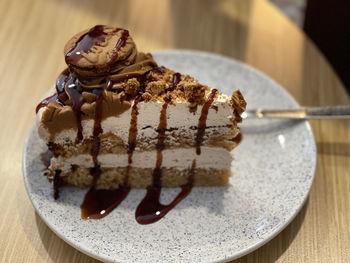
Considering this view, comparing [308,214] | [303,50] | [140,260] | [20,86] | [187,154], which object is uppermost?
[303,50]

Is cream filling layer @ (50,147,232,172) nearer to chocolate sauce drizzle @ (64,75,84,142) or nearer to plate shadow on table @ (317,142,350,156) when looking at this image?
chocolate sauce drizzle @ (64,75,84,142)

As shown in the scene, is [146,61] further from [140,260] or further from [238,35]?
[238,35]


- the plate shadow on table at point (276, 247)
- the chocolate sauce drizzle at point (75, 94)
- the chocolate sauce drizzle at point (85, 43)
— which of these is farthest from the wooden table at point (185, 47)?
the chocolate sauce drizzle at point (85, 43)

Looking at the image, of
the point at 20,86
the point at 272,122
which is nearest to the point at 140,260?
the point at 272,122

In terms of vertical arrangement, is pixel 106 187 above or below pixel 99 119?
below

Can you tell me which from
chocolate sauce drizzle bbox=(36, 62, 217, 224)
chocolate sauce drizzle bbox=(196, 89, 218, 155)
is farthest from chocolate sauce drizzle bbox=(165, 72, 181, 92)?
chocolate sauce drizzle bbox=(196, 89, 218, 155)

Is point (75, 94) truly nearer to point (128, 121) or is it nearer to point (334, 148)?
point (128, 121)
